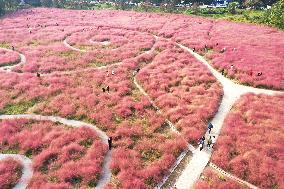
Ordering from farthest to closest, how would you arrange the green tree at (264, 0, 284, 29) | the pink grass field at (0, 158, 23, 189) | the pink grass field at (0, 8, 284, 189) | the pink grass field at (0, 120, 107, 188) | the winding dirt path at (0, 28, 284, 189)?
the green tree at (264, 0, 284, 29), the pink grass field at (0, 8, 284, 189), the winding dirt path at (0, 28, 284, 189), the pink grass field at (0, 120, 107, 188), the pink grass field at (0, 158, 23, 189)

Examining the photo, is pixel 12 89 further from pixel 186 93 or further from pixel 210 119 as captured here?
pixel 210 119

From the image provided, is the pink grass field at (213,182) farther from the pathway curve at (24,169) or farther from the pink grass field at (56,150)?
the pathway curve at (24,169)

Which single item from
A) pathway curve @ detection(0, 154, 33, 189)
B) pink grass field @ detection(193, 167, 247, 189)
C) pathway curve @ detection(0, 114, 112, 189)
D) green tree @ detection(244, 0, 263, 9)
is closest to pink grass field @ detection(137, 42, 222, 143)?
pink grass field @ detection(193, 167, 247, 189)

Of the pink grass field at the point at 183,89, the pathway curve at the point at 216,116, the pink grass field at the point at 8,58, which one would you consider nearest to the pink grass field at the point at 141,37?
the pathway curve at the point at 216,116

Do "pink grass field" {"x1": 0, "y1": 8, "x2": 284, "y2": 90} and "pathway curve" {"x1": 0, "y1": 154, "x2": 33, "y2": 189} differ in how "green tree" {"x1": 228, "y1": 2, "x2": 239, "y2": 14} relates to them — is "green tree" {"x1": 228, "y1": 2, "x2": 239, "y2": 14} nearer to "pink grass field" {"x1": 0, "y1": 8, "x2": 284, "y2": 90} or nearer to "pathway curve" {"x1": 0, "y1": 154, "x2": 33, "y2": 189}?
"pink grass field" {"x1": 0, "y1": 8, "x2": 284, "y2": 90}

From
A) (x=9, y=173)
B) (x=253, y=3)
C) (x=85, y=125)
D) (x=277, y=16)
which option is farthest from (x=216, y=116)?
(x=253, y=3)
